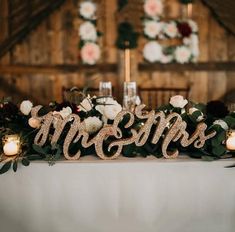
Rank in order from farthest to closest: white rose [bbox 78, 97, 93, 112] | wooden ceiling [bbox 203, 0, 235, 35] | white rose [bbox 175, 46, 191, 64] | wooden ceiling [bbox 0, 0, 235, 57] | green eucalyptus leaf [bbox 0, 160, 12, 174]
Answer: white rose [bbox 175, 46, 191, 64], wooden ceiling [bbox 0, 0, 235, 57], wooden ceiling [bbox 203, 0, 235, 35], white rose [bbox 78, 97, 93, 112], green eucalyptus leaf [bbox 0, 160, 12, 174]

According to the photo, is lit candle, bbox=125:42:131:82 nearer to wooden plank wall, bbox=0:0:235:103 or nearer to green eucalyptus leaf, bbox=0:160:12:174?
wooden plank wall, bbox=0:0:235:103

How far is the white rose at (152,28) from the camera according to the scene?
503 centimetres

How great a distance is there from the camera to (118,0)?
4.98 m

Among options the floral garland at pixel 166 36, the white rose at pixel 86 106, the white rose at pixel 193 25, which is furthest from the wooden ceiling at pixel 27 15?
the white rose at pixel 86 106

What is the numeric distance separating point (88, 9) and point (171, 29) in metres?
0.97

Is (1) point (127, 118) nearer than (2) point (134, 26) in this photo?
→ Yes

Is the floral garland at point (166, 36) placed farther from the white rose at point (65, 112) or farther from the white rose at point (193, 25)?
the white rose at point (65, 112)

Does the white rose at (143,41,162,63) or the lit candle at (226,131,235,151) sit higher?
the white rose at (143,41,162,63)

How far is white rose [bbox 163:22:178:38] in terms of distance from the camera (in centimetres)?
501

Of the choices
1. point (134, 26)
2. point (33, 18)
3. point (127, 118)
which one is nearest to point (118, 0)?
point (134, 26)

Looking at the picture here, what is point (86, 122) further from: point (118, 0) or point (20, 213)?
point (118, 0)

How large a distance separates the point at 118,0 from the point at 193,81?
126 cm

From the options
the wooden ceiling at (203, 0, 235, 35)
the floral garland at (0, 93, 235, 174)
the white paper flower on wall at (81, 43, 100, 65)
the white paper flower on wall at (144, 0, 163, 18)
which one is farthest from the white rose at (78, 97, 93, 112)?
the white paper flower on wall at (144, 0, 163, 18)

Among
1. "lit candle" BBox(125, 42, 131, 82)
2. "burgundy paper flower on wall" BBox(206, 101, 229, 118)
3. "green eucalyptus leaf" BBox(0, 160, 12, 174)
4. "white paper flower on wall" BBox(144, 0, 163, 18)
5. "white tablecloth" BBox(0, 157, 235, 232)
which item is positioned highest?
"white paper flower on wall" BBox(144, 0, 163, 18)
